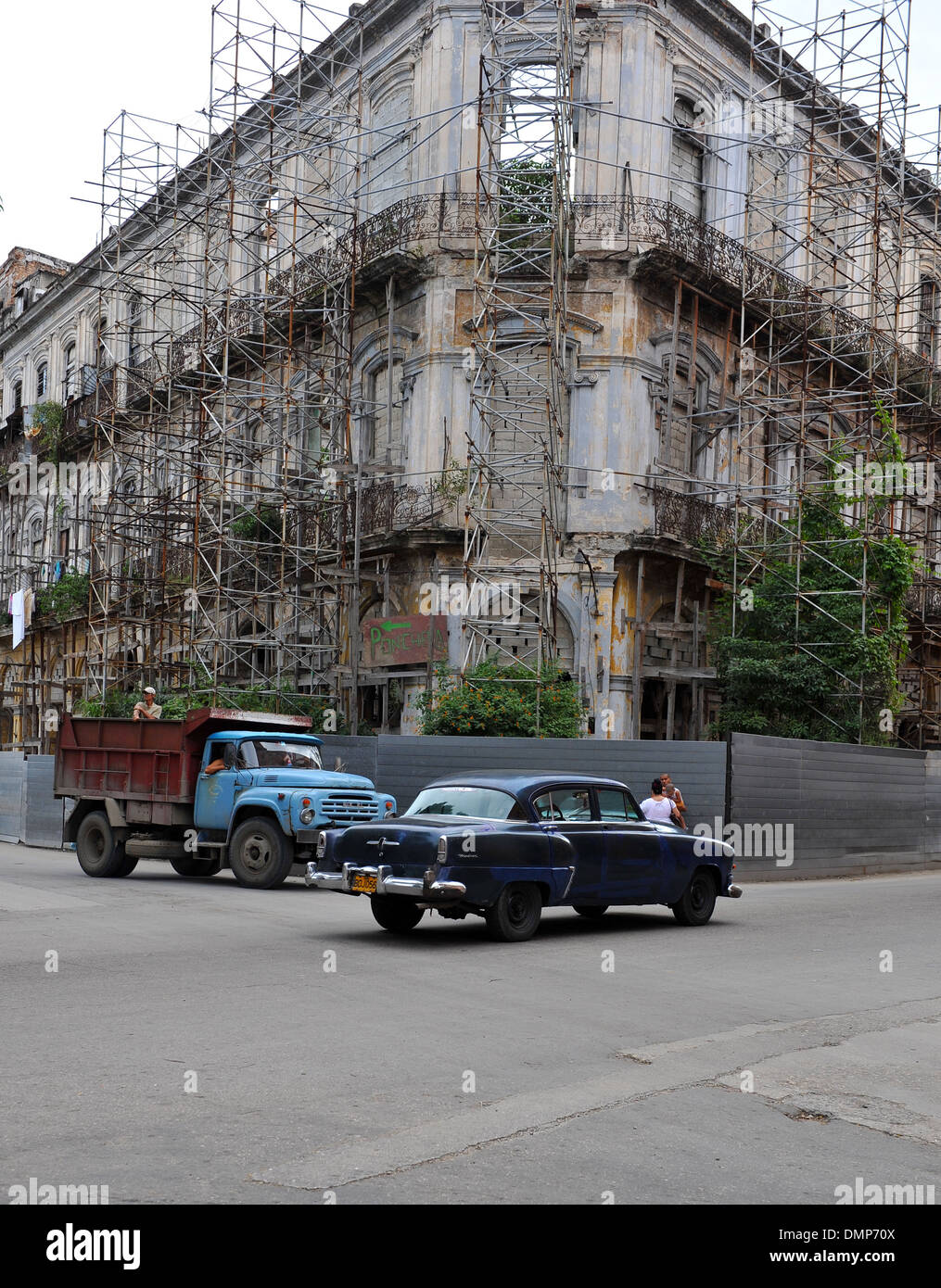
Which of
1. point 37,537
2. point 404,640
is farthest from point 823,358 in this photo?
point 37,537

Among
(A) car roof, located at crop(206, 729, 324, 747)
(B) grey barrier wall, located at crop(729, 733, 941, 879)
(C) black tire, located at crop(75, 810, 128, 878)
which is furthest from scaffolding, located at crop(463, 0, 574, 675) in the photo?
(C) black tire, located at crop(75, 810, 128, 878)

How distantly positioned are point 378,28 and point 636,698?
16.0 meters

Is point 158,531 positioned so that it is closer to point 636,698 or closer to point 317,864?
point 636,698

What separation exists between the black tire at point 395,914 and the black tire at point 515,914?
2.82 ft

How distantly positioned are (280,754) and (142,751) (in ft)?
6.85

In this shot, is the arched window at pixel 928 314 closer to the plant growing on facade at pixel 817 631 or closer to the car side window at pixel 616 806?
the plant growing on facade at pixel 817 631

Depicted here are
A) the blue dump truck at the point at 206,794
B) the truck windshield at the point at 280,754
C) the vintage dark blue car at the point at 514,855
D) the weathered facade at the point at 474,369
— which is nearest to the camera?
the vintage dark blue car at the point at 514,855

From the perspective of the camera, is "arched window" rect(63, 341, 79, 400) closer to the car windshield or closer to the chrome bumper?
the car windshield

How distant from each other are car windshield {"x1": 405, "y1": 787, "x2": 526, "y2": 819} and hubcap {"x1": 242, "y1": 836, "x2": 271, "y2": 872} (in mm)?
4149

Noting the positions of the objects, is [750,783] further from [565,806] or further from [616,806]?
[565,806]

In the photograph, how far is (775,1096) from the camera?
273 inches

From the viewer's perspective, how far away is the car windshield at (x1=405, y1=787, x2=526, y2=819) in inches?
501

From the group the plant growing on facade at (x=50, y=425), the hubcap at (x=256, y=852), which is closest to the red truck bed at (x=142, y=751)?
the hubcap at (x=256, y=852)

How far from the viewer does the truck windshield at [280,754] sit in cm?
1767
